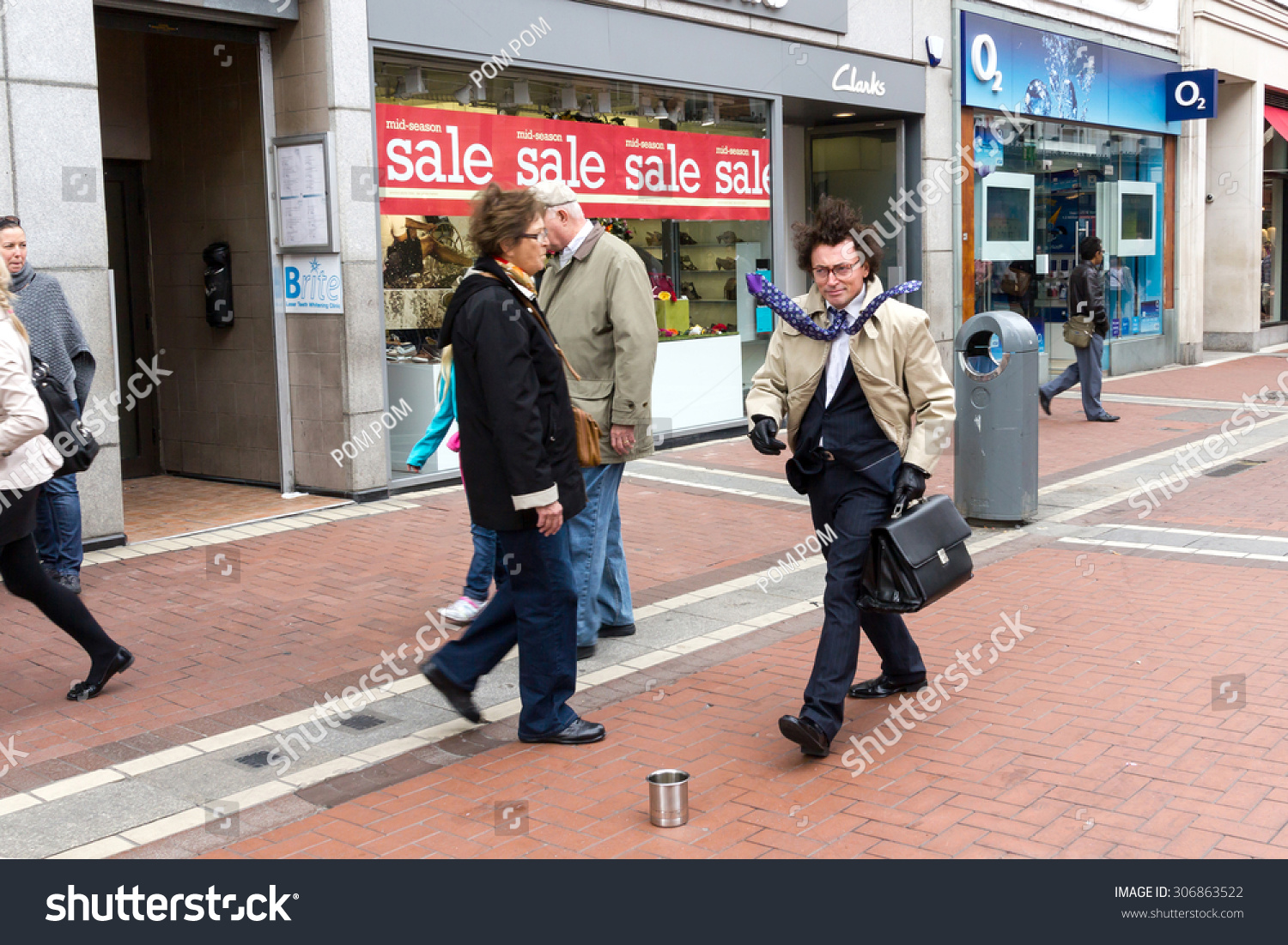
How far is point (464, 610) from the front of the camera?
20.9 feet

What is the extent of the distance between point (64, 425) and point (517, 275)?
2441 millimetres

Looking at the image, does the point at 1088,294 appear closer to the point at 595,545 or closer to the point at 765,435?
the point at 595,545

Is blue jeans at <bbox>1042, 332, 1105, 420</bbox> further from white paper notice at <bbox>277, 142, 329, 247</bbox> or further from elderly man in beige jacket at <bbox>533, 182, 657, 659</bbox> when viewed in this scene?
elderly man in beige jacket at <bbox>533, 182, 657, 659</bbox>

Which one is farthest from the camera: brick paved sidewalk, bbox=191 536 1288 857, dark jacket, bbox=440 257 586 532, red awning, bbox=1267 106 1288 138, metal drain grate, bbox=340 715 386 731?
red awning, bbox=1267 106 1288 138

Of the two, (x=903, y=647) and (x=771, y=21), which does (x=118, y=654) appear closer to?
(x=903, y=647)

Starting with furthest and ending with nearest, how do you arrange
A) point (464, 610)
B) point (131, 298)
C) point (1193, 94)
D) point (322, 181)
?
1. point (1193, 94)
2. point (131, 298)
3. point (322, 181)
4. point (464, 610)

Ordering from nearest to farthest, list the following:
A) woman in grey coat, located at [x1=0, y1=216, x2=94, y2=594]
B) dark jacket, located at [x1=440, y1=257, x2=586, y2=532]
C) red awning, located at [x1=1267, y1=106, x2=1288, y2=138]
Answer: dark jacket, located at [x1=440, y1=257, x2=586, y2=532], woman in grey coat, located at [x1=0, y1=216, x2=94, y2=594], red awning, located at [x1=1267, y1=106, x2=1288, y2=138]

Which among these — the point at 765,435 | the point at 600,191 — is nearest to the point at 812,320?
the point at 765,435

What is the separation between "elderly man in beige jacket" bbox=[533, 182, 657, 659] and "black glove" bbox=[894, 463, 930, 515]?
51.4 inches

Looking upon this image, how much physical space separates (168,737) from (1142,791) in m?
3.44

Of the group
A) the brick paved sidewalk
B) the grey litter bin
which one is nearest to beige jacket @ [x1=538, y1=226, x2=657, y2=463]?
the brick paved sidewalk

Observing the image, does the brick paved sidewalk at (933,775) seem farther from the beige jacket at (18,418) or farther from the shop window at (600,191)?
the shop window at (600,191)

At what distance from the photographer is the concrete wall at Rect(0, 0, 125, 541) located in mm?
7500
